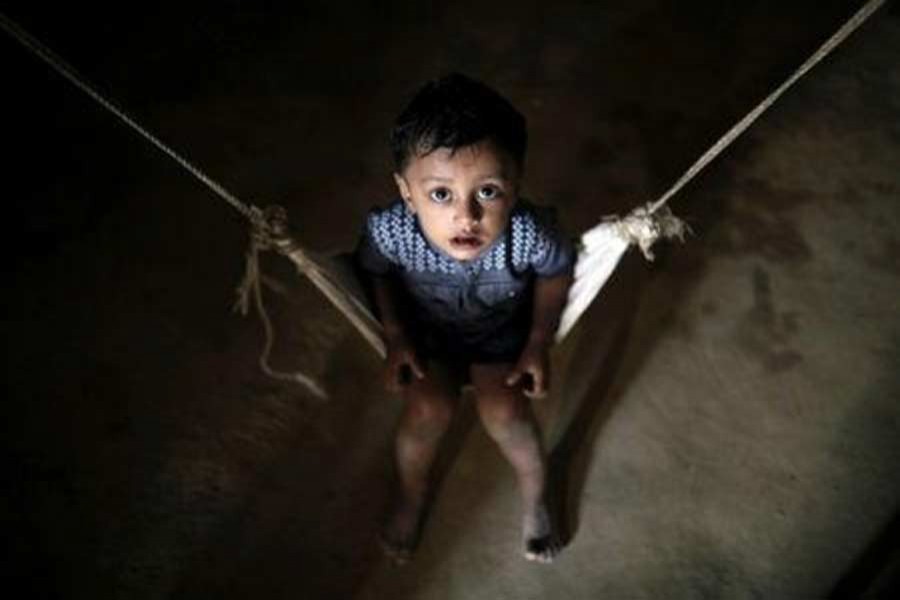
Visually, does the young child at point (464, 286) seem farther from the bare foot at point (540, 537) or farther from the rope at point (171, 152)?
the rope at point (171, 152)

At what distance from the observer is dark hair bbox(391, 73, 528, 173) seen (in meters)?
0.91

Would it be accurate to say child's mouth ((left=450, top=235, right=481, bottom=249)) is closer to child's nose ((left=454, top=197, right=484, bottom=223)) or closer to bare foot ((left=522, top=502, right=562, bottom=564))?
child's nose ((left=454, top=197, right=484, bottom=223))

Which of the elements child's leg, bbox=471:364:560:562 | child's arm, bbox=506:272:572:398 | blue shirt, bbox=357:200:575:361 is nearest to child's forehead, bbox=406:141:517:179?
blue shirt, bbox=357:200:575:361

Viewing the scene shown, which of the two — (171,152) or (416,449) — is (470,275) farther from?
(171,152)

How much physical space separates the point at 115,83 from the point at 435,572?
4.90ft

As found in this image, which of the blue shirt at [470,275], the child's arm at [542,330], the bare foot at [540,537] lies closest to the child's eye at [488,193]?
the blue shirt at [470,275]

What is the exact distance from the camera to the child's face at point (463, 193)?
3.04ft

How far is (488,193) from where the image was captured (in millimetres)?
973

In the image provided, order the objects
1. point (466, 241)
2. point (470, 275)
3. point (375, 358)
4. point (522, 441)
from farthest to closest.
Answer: point (375, 358) < point (522, 441) < point (470, 275) < point (466, 241)

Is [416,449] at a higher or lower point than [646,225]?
lower

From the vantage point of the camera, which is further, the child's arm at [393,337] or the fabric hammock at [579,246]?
the child's arm at [393,337]

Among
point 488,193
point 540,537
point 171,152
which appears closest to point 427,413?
point 540,537

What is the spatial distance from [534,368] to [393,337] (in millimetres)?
216

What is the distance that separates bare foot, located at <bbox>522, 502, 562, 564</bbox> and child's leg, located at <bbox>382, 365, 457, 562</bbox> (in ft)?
0.61
